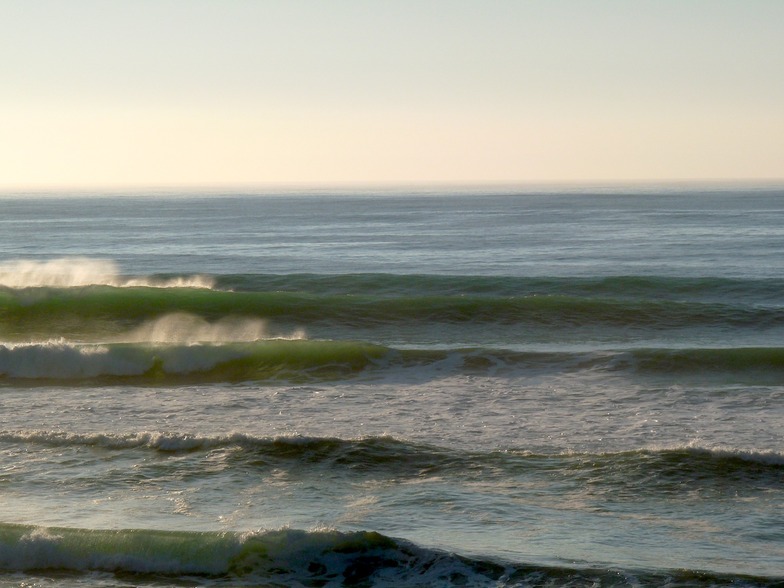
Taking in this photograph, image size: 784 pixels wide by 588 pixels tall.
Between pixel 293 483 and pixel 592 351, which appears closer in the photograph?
pixel 293 483

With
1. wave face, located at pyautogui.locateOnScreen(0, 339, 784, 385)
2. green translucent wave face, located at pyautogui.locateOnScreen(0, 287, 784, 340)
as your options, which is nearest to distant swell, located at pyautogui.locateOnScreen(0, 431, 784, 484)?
wave face, located at pyautogui.locateOnScreen(0, 339, 784, 385)

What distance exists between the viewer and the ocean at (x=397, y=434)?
8664 mm

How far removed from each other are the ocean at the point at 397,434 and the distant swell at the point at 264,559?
0.02 m

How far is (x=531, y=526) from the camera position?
368 inches

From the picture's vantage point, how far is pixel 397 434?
12711 mm

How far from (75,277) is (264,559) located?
27863 millimetres

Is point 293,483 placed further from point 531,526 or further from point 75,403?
point 75,403

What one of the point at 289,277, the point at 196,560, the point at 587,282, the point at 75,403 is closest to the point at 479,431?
the point at 196,560

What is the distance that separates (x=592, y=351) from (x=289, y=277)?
1542 cm

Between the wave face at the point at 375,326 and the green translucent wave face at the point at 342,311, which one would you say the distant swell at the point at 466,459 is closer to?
the wave face at the point at 375,326

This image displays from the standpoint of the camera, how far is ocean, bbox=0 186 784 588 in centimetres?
866

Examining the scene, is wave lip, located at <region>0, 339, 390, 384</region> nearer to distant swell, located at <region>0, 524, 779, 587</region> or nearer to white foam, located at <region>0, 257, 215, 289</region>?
distant swell, located at <region>0, 524, 779, 587</region>

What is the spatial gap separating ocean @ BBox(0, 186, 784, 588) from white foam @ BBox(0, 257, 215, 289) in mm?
605

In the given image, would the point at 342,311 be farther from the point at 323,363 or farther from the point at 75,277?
the point at 75,277
